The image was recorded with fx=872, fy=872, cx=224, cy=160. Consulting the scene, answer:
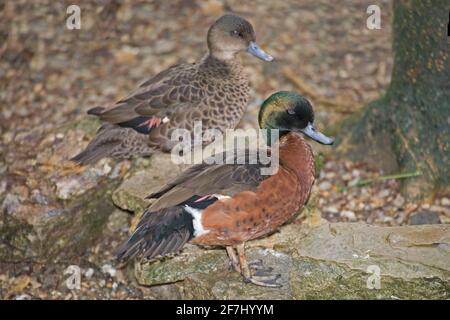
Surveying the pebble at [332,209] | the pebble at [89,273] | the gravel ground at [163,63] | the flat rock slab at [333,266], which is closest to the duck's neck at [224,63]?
the gravel ground at [163,63]

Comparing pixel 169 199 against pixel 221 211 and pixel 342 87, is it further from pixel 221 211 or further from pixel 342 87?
pixel 342 87

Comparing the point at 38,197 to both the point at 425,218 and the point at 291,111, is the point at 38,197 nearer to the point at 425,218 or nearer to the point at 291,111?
the point at 291,111

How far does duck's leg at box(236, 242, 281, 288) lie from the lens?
184 inches

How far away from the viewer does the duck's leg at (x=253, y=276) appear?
15.3ft

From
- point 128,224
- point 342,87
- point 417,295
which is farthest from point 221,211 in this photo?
point 342,87

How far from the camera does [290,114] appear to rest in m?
4.72

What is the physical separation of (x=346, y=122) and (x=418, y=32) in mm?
1063

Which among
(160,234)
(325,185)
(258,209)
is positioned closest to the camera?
(160,234)

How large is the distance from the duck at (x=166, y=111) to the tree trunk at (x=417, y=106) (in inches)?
44.3

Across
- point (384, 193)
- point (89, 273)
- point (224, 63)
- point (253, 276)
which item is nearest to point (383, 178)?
point (384, 193)

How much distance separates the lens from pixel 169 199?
174 inches

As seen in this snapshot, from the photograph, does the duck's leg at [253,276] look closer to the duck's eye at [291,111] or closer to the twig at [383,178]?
the duck's eye at [291,111]

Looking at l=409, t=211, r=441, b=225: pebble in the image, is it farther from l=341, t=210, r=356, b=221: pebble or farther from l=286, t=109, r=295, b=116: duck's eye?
l=286, t=109, r=295, b=116: duck's eye

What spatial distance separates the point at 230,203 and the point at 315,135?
65 cm
